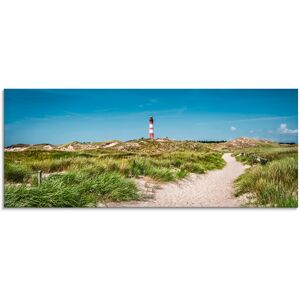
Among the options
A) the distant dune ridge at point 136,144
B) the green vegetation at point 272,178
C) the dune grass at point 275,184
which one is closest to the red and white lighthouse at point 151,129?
the distant dune ridge at point 136,144

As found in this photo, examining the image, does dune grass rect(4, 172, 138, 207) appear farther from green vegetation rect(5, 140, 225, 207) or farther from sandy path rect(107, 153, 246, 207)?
sandy path rect(107, 153, 246, 207)

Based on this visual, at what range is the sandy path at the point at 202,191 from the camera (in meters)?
5.04

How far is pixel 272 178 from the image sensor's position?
16.9 feet

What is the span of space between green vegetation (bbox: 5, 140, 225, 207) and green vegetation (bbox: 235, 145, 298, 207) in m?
0.41

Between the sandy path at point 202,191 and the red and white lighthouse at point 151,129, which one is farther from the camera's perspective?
the red and white lighthouse at point 151,129

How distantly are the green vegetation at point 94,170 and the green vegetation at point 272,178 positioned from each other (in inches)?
16.1

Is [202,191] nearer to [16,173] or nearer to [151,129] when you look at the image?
[151,129]

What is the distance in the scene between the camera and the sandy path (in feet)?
16.5

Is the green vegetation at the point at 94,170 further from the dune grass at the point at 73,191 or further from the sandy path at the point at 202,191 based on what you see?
the sandy path at the point at 202,191

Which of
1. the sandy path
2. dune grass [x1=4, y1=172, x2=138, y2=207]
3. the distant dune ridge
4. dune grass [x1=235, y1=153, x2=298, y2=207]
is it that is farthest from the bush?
dune grass [x1=235, y1=153, x2=298, y2=207]
